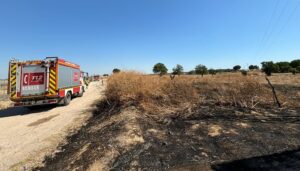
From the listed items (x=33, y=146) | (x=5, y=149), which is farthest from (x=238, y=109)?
(x=5, y=149)

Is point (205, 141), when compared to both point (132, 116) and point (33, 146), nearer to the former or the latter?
point (132, 116)

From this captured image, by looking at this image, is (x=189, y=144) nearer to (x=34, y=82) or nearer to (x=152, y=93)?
(x=152, y=93)

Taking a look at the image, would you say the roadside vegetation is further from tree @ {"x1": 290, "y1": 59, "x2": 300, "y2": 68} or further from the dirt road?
tree @ {"x1": 290, "y1": 59, "x2": 300, "y2": 68}

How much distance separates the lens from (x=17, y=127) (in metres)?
7.57

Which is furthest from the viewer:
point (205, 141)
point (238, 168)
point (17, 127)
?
point (17, 127)

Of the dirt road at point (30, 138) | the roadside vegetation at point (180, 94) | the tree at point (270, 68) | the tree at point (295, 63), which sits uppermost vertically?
the tree at point (295, 63)

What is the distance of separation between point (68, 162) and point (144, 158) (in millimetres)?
1667

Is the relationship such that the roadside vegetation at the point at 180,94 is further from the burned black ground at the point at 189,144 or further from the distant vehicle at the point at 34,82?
the distant vehicle at the point at 34,82

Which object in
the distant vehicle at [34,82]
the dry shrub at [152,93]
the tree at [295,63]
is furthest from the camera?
the tree at [295,63]

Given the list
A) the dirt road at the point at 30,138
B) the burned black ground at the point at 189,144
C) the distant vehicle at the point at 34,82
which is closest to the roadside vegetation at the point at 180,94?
the burned black ground at the point at 189,144

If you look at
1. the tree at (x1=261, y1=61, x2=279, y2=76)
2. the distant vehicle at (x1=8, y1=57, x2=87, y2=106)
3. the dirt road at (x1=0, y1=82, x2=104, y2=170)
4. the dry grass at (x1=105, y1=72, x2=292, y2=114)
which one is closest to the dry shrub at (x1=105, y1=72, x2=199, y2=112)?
the dry grass at (x1=105, y1=72, x2=292, y2=114)

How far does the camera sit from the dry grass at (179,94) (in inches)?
325

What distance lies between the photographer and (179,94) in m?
8.91

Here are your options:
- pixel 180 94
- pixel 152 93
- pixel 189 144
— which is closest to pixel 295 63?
pixel 180 94
